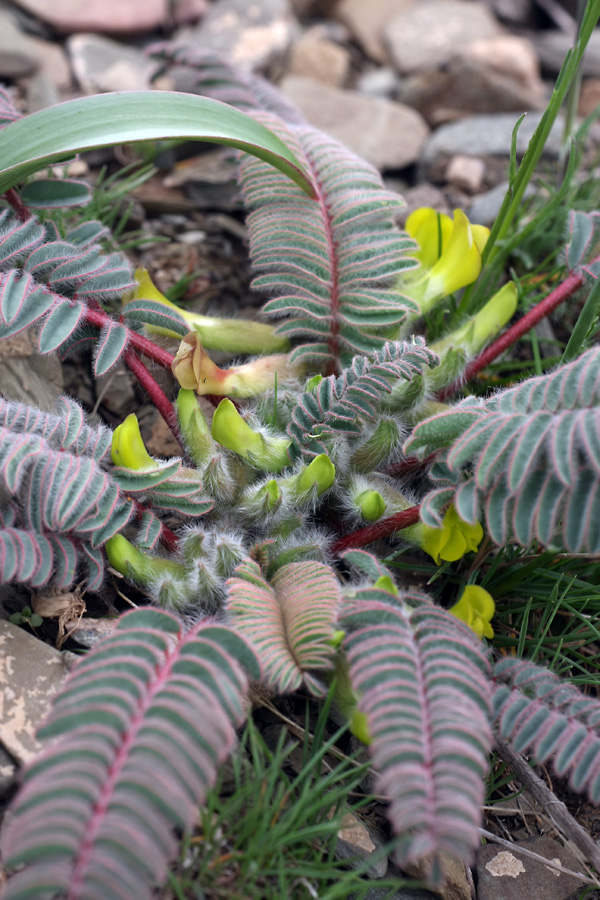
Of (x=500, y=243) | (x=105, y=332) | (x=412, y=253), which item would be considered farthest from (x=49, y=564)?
(x=500, y=243)

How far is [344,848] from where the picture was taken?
52.3 inches

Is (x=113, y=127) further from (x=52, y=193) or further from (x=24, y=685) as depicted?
(x=24, y=685)

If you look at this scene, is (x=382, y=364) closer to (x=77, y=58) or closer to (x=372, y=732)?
(x=372, y=732)

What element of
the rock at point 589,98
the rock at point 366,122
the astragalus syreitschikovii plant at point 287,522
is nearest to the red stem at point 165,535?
the astragalus syreitschikovii plant at point 287,522

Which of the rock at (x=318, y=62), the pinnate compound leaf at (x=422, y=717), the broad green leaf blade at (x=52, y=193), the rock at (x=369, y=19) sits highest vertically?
the rock at (x=369, y=19)

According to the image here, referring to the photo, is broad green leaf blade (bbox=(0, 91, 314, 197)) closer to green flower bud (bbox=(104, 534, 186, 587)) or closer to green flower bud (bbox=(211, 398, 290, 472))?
green flower bud (bbox=(211, 398, 290, 472))

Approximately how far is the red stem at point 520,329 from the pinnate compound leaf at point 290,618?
649mm

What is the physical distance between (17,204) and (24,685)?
3.54ft

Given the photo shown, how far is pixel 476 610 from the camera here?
1454mm

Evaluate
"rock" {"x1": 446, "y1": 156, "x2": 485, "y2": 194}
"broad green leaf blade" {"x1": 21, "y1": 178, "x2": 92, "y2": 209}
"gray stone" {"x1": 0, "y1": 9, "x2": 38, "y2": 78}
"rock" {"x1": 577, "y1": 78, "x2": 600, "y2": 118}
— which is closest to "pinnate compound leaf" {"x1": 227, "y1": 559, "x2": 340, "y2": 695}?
"broad green leaf blade" {"x1": 21, "y1": 178, "x2": 92, "y2": 209}

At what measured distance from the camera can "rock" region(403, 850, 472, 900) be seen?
1329 mm

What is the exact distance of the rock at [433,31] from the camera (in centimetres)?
359

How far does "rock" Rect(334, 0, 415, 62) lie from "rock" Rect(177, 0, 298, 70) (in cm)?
42

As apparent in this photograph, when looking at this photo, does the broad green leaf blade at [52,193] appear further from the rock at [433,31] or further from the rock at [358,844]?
the rock at [433,31]
